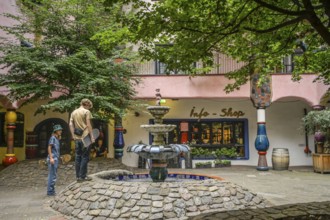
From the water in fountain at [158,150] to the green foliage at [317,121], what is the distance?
7.74 metres

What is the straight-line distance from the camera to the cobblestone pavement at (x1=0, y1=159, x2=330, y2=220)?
3.92 m

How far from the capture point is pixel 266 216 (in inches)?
147

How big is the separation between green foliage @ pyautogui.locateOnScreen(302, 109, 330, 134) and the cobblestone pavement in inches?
74.2

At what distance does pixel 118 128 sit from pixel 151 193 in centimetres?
907

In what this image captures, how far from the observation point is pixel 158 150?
798 cm

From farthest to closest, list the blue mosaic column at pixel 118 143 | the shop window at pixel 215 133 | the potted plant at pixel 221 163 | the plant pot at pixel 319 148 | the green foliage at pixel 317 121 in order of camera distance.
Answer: the shop window at pixel 215 133, the potted plant at pixel 221 163, the blue mosaic column at pixel 118 143, the plant pot at pixel 319 148, the green foliage at pixel 317 121

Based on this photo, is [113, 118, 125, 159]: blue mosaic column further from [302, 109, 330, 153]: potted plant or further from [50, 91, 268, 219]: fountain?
[302, 109, 330, 153]: potted plant

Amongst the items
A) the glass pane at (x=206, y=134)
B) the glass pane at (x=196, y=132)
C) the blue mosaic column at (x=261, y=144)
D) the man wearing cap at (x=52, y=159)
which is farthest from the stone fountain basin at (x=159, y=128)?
the glass pane at (x=206, y=134)

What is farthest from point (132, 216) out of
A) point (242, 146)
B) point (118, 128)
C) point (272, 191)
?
point (242, 146)

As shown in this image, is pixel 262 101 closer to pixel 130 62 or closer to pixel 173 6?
pixel 130 62

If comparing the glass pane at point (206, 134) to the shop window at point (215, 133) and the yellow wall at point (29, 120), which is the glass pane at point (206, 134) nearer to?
the shop window at point (215, 133)

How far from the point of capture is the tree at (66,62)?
1129cm

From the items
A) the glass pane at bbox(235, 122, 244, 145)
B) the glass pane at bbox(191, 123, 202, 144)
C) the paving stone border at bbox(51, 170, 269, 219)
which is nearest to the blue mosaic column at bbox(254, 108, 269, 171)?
the glass pane at bbox(235, 122, 244, 145)

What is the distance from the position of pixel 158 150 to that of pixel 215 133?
996 centimetres
